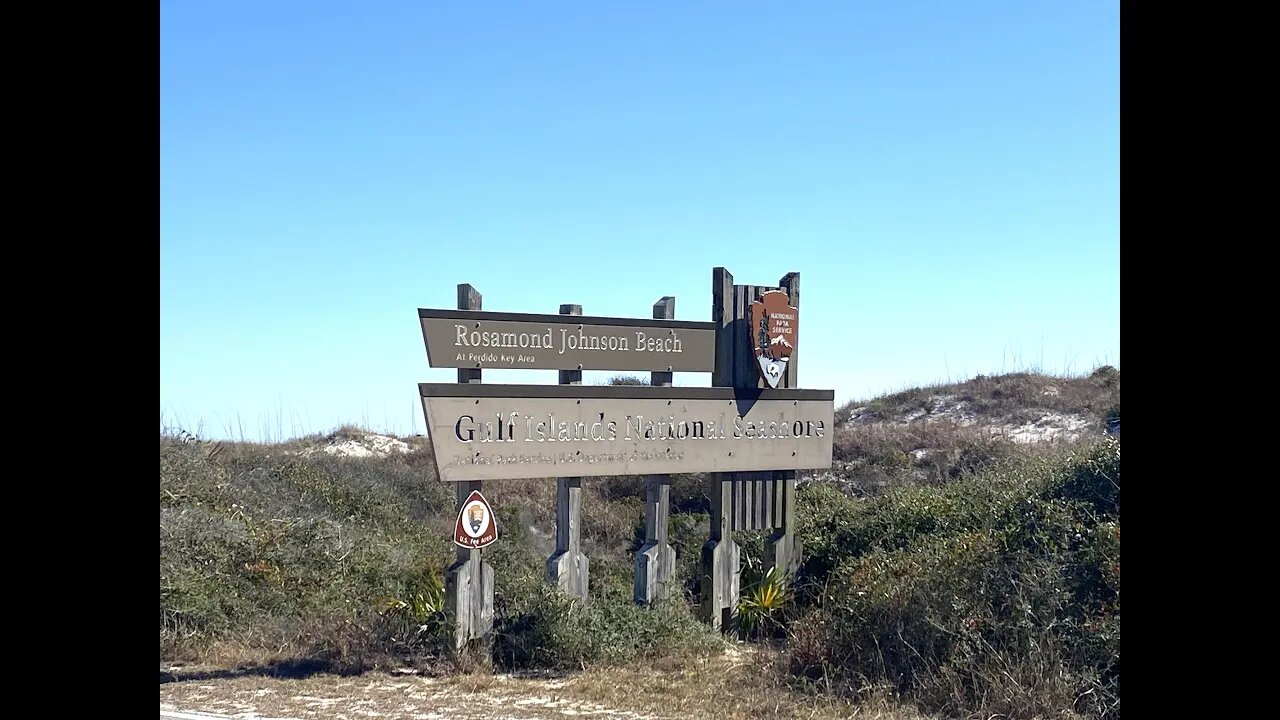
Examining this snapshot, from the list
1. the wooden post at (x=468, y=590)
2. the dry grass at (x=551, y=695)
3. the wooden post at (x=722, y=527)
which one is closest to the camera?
the dry grass at (x=551, y=695)

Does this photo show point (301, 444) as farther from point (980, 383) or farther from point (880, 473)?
point (980, 383)

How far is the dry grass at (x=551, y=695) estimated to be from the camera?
7.29 meters

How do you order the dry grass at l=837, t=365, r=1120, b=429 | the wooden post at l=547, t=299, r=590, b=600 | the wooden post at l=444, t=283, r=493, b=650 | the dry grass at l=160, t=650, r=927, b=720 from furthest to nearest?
the dry grass at l=837, t=365, r=1120, b=429 < the wooden post at l=547, t=299, r=590, b=600 < the wooden post at l=444, t=283, r=493, b=650 < the dry grass at l=160, t=650, r=927, b=720

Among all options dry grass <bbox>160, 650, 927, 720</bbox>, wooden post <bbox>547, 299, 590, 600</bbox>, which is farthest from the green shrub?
wooden post <bbox>547, 299, 590, 600</bbox>

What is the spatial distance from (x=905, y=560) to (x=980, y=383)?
61.3ft

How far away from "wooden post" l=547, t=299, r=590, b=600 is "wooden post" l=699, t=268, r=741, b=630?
151 centimetres

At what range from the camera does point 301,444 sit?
25.2 m

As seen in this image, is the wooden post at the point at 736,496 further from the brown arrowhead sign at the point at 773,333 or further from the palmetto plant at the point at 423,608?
the palmetto plant at the point at 423,608

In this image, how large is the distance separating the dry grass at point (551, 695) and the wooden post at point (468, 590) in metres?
0.47

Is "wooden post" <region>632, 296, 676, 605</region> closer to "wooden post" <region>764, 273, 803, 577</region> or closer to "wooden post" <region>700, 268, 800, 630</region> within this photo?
"wooden post" <region>700, 268, 800, 630</region>

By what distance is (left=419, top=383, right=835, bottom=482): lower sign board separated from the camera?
9.16m

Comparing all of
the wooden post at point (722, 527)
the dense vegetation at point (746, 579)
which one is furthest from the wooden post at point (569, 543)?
the wooden post at point (722, 527)

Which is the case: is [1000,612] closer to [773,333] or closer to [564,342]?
[773,333]
